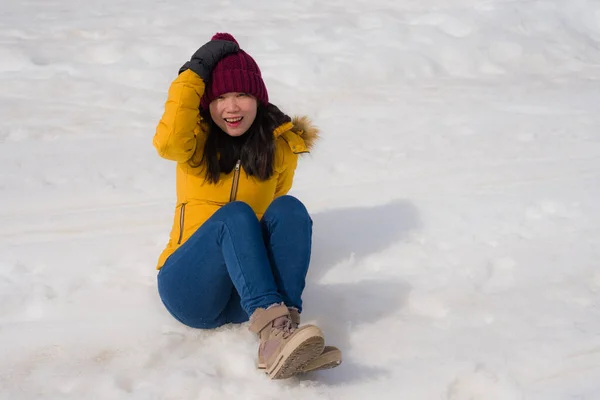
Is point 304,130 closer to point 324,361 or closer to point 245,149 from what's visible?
point 245,149

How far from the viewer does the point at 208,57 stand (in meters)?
2.49

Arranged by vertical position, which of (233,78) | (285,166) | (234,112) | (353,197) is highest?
(233,78)

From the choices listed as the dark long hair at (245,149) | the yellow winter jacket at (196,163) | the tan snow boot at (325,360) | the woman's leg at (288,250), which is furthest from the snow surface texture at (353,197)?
the dark long hair at (245,149)

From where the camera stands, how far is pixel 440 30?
263 inches

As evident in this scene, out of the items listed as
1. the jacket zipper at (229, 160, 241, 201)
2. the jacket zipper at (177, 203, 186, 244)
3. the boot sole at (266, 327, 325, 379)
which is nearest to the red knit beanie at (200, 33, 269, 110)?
the jacket zipper at (229, 160, 241, 201)

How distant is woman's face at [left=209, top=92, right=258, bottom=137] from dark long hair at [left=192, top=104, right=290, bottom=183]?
43 mm

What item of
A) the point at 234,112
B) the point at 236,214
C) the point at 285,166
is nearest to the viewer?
the point at 236,214

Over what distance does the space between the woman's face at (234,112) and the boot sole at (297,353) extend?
870 mm

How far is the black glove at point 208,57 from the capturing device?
97.2 inches

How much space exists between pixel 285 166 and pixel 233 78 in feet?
1.44

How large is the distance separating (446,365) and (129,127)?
3.08 m

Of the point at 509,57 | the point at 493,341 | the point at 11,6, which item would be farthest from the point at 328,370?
the point at 11,6

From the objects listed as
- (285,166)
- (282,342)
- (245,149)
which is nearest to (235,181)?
(245,149)

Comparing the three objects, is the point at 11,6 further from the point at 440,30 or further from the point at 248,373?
the point at 248,373
